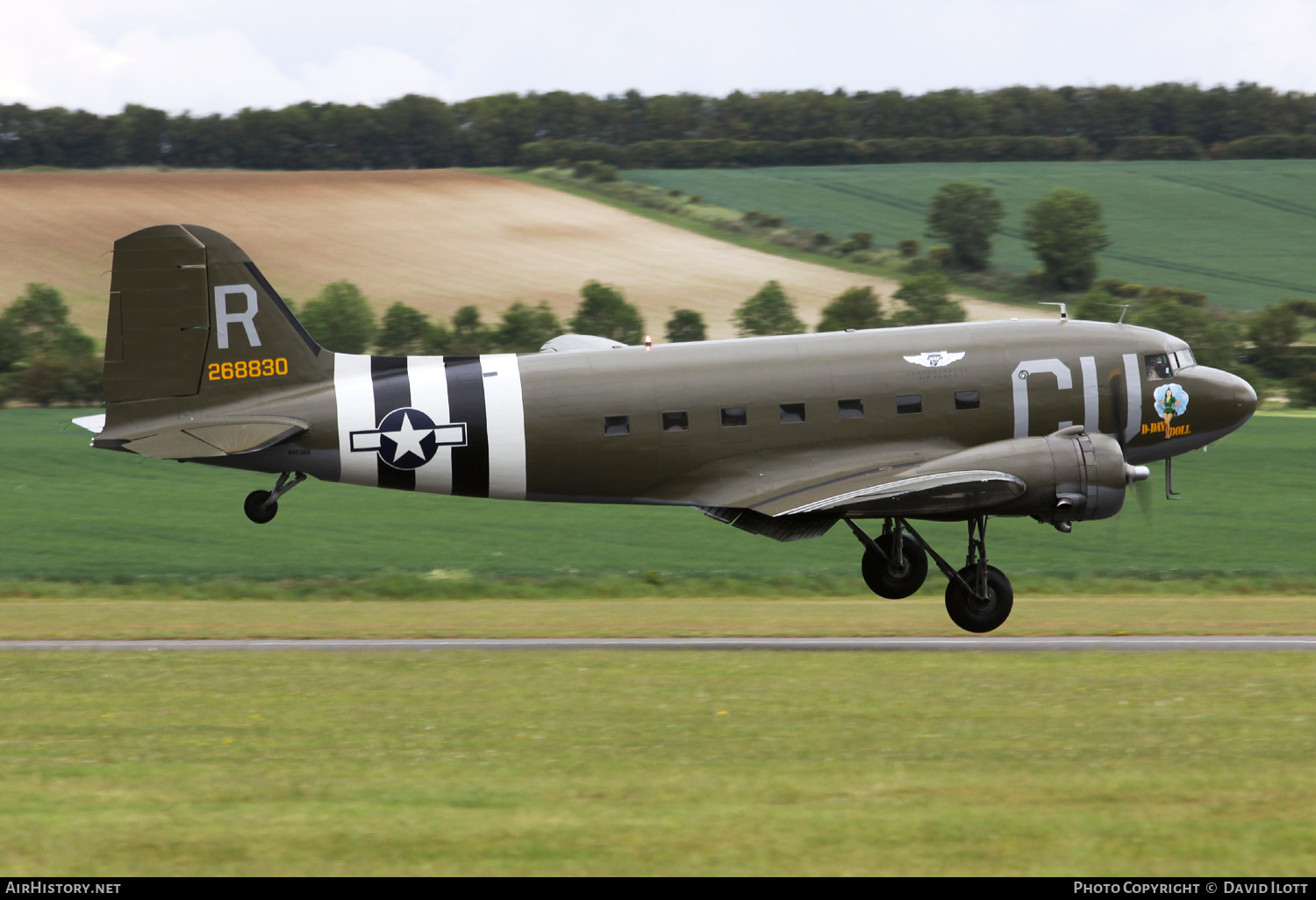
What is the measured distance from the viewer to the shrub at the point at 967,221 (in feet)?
255

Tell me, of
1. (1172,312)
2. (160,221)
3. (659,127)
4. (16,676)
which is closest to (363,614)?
(16,676)

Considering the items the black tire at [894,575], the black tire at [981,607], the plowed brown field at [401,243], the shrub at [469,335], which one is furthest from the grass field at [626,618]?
the plowed brown field at [401,243]

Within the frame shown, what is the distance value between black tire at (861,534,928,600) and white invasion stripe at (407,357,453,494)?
8686mm

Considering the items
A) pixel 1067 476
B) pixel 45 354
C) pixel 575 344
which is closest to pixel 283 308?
pixel 575 344

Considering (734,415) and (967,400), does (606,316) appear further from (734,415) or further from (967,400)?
(967,400)

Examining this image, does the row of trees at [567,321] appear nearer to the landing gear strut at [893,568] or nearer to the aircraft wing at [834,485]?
the landing gear strut at [893,568]

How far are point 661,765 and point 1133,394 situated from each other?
1494 cm

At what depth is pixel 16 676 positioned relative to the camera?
21.7 m

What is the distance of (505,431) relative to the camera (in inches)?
987

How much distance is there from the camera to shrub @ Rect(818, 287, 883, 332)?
6562cm

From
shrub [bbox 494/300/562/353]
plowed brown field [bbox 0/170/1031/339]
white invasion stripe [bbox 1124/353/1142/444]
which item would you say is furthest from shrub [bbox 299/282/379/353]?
white invasion stripe [bbox 1124/353/1142/444]

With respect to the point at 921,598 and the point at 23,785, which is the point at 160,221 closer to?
the point at 921,598

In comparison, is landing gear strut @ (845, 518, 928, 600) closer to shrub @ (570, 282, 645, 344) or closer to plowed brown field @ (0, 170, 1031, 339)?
shrub @ (570, 282, 645, 344)
